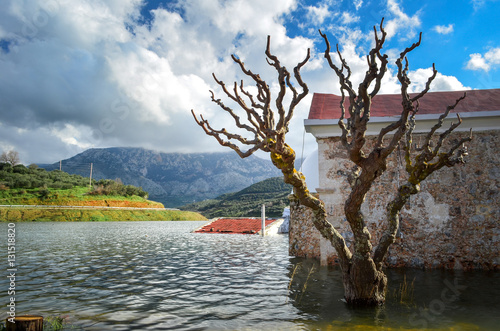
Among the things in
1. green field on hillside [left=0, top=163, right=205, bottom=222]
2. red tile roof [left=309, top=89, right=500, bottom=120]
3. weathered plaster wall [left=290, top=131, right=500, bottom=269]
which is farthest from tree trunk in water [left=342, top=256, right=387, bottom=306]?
green field on hillside [left=0, top=163, right=205, bottom=222]

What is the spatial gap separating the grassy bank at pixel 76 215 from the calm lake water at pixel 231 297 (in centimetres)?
3797

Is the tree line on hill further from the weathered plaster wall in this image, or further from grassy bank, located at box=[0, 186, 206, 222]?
the weathered plaster wall

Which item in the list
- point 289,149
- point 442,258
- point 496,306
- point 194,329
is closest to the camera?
point 194,329

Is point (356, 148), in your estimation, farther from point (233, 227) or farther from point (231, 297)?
point (233, 227)

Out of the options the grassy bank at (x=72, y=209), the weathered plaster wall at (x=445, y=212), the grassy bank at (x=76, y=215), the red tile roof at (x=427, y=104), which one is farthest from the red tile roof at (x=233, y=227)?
the grassy bank at (x=72, y=209)

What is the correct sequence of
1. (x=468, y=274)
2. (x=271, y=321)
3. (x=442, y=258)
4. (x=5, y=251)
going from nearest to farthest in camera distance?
(x=271, y=321)
(x=468, y=274)
(x=442, y=258)
(x=5, y=251)

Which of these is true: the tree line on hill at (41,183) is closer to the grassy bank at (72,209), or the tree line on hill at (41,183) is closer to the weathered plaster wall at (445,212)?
the grassy bank at (72,209)

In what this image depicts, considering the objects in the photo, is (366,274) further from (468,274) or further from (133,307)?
(468,274)

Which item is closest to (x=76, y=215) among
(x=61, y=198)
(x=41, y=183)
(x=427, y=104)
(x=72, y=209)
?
(x=72, y=209)

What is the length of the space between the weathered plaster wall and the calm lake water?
0.66m

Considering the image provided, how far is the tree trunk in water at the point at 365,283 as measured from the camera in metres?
6.25

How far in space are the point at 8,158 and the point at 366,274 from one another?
94932mm

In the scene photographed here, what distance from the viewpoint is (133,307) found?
21.6ft

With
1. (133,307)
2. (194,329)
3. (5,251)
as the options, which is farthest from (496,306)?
(5,251)
